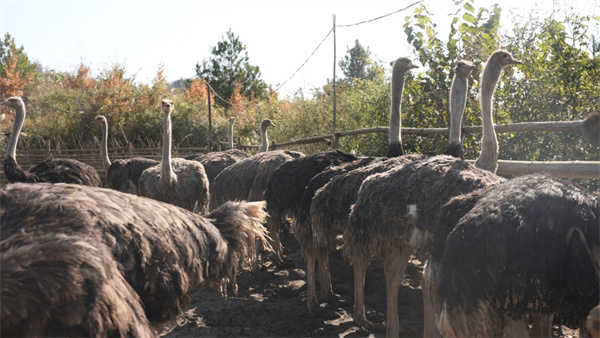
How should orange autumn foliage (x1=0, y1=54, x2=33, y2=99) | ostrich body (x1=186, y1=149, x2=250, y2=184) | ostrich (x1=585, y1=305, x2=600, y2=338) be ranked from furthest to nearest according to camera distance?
orange autumn foliage (x1=0, y1=54, x2=33, y2=99), ostrich body (x1=186, y1=149, x2=250, y2=184), ostrich (x1=585, y1=305, x2=600, y2=338)

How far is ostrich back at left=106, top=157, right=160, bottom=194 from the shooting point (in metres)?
9.61

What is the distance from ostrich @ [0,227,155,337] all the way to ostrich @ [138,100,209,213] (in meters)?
5.35

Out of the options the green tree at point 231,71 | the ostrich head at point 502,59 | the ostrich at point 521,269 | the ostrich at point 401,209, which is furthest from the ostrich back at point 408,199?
the green tree at point 231,71

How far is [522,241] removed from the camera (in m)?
2.43

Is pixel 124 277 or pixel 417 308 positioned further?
→ pixel 417 308

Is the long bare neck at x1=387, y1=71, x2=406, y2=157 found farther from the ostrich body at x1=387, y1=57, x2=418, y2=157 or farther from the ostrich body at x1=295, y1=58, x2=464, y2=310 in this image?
the ostrich body at x1=295, y1=58, x2=464, y2=310

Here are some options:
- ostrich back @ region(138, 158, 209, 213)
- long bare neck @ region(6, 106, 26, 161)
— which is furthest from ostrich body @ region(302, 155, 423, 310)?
long bare neck @ region(6, 106, 26, 161)

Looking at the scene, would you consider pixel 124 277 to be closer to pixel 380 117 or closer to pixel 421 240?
pixel 421 240

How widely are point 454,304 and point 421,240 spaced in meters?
1.27

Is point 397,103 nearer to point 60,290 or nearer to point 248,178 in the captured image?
point 248,178

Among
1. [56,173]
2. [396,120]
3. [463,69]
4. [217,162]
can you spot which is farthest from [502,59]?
[217,162]

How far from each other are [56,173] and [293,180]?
9.32 ft

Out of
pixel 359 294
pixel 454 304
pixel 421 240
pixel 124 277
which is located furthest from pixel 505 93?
pixel 124 277

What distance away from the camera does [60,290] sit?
1989mm
